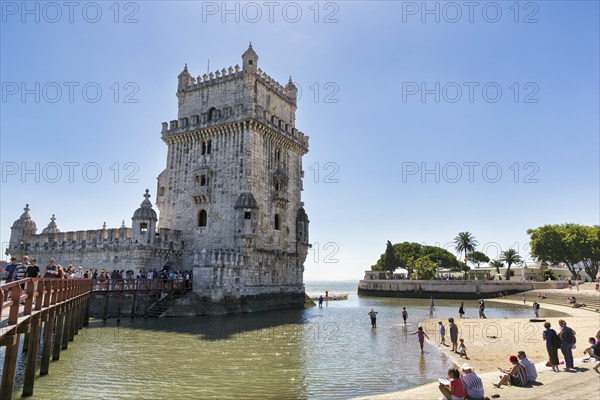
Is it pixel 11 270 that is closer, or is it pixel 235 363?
pixel 11 270

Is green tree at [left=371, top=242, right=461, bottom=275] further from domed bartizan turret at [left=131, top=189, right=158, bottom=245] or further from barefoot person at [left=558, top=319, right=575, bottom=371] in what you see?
barefoot person at [left=558, top=319, right=575, bottom=371]

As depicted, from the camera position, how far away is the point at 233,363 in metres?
17.7

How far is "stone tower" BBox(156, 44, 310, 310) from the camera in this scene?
37938 mm

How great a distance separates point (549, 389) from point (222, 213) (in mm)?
31664

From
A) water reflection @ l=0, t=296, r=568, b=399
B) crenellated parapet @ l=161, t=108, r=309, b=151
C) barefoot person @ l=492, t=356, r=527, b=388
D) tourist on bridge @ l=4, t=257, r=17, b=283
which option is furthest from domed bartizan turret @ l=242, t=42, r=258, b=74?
barefoot person @ l=492, t=356, r=527, b=388

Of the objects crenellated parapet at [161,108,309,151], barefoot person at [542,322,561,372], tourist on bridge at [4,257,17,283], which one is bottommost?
barefoot person at [542,322,561,372]

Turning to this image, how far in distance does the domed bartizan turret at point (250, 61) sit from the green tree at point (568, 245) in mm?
56658

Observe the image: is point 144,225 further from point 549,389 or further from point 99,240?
point 549,389

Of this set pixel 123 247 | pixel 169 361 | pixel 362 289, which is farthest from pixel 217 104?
pixel 362 289

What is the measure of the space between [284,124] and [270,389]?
34.2m

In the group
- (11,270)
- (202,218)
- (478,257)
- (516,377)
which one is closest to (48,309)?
(11,270)

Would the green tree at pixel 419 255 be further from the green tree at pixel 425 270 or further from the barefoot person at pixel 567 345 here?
the barefoot person at pixel 567 345

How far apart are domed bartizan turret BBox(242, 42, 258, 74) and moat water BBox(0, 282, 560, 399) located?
24.9 metres

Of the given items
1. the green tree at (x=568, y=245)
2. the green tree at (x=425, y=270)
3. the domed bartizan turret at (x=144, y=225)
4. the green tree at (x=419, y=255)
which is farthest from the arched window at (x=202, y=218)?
the green tree at (x=419, y=255)
